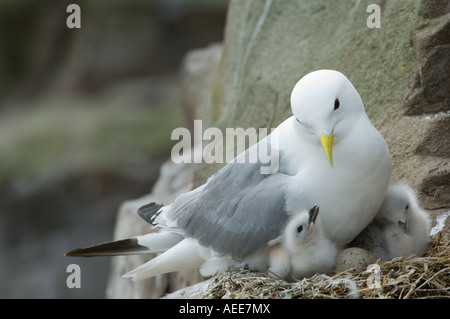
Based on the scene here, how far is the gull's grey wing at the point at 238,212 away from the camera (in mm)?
2914

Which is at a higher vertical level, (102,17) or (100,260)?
(102,17)

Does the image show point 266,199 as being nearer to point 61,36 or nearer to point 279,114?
point 279,114

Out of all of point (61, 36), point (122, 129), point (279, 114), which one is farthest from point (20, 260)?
point (279, 114)

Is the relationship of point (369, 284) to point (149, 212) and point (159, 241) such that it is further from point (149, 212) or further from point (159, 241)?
point (149, 212)

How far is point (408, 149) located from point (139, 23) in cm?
772

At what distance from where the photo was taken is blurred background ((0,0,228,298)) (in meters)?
8.88

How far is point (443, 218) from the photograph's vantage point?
3.21 meters

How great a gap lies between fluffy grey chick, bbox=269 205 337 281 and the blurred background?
5929 millimetres

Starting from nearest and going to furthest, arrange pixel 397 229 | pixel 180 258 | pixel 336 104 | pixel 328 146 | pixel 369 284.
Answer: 1. pixel 369 284
2. pixel 328 146
3. pixel 336 104
4. pixel 397 229
5. pixel 180 258

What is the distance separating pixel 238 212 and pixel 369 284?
67 cm

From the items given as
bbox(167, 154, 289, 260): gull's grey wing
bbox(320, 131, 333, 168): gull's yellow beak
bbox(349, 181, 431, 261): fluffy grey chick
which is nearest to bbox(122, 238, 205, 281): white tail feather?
bbox(167, 154, 289, 260): gull's grey wing

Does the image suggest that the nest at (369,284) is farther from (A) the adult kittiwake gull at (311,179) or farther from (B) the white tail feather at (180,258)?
(B) the white tail feather at (180,258)

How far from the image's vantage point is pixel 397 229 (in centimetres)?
298

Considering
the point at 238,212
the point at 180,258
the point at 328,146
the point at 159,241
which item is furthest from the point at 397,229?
the point at 159,241
